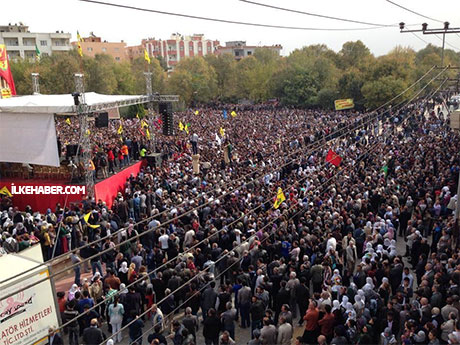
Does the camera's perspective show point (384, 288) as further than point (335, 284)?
No

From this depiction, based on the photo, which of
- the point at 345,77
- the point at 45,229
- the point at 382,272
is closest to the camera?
the point at 382,272

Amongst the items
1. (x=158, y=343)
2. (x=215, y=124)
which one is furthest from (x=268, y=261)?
(x=215, y=124)

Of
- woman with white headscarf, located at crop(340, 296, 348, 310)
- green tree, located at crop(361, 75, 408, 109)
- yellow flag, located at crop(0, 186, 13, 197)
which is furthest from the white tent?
green tree, located at crop(361, 75, 408, 109)

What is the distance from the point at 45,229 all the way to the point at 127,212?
3.10 m

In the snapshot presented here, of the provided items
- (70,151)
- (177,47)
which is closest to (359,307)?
(70,151)

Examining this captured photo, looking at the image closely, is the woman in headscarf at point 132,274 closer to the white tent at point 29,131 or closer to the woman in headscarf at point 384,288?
the woman in headscarf at point 384,288

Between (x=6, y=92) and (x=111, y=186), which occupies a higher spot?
(x=6, y=92)

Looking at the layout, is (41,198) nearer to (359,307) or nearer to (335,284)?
(335,284)

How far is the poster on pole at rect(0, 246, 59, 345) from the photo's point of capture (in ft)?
20.9

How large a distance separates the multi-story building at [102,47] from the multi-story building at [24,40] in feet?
29.2

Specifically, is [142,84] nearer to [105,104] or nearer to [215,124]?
Result: [215,124]

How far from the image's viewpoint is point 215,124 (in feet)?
114

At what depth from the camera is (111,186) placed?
730 inches

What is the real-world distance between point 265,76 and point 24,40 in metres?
44.0
